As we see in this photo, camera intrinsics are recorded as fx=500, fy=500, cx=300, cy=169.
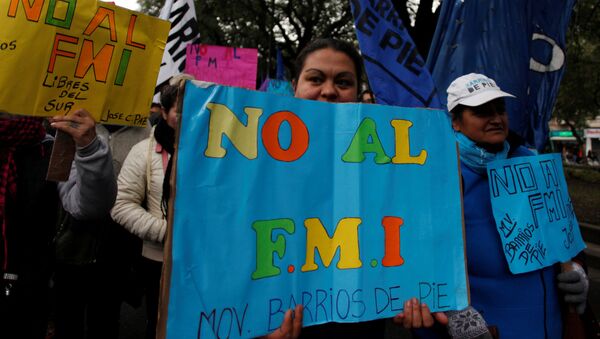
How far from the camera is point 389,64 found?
8.75 ft

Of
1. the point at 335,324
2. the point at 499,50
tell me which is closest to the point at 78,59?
the point at 335,324

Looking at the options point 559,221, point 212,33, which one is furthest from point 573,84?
point 559,221

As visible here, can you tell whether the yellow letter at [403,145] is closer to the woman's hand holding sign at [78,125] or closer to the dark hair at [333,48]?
the dark hair at [333,48]

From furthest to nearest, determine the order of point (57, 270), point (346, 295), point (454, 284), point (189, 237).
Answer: point (57, 270) → point (454, 284) → point (346, 295) → point (189, 237)

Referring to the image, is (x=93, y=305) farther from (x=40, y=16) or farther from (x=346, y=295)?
(x=346, y=295)

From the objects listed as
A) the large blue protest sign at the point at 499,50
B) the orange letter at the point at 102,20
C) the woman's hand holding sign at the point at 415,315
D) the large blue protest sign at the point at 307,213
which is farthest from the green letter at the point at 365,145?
the large blue protest sign at the point at 499,50

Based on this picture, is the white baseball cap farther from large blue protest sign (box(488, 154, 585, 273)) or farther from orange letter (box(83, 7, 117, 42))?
orange letter (box(83, 7, 117, 42))

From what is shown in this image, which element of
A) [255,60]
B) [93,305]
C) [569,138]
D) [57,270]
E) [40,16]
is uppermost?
[569,138]

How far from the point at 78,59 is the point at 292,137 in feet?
2.67

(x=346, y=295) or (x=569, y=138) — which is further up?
(x=569, y=138)

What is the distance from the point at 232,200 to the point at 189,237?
145mm

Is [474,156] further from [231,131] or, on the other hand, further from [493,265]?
[231,131]

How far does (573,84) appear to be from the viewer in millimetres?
16656

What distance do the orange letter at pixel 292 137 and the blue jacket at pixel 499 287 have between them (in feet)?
2.76
